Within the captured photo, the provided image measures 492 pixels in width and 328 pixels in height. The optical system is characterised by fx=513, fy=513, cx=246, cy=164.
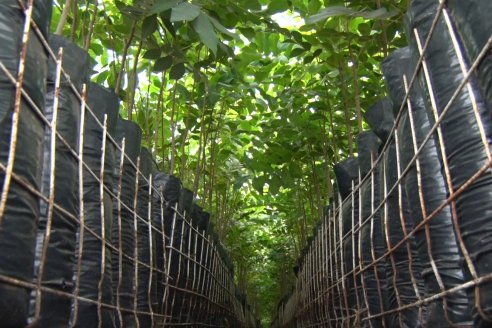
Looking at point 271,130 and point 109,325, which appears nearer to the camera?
point 109,325

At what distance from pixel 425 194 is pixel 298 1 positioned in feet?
6.37

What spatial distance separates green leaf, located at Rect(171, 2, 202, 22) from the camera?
5.10ft

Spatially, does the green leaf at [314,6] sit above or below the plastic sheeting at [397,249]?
above

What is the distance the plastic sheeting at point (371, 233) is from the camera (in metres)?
2.17

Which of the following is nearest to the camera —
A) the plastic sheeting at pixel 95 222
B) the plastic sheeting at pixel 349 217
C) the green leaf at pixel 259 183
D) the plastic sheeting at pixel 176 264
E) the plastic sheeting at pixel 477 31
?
the plastic sheeting at pixel 477 31

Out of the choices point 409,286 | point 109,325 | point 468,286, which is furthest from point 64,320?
point 409,286

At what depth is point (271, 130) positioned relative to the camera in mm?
4887

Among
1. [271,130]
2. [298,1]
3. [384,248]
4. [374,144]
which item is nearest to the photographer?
[384,248]

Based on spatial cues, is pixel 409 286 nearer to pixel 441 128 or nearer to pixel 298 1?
pixel 441 128

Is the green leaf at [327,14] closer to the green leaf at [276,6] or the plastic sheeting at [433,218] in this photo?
the plastic sheeting at [433,218]

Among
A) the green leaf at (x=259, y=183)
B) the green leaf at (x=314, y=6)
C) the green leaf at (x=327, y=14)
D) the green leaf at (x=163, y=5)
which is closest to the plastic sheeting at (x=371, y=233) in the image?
the green leaf at (x=327, y=14)

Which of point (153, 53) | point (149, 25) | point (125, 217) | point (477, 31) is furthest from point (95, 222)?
point (477, 31)

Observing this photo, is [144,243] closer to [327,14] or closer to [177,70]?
[177,70]

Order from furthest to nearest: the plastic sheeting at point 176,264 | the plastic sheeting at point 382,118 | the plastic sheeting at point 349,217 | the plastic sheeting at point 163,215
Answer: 1. the plastic sheeting at point 176,264
2. the plastic sheeting at point 163,215
3. the plastic sheeting at point 349,217
4. the plastic sheeting at point 382,118
